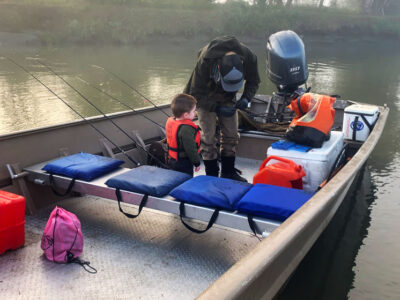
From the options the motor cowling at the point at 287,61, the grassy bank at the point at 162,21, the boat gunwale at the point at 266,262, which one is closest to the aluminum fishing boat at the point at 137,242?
the boat gunwale at the point at 266,262

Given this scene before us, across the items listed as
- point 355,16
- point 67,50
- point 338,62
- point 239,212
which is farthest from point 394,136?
point 355,16

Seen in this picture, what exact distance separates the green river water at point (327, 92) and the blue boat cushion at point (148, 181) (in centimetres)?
128

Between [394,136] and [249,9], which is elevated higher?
[249,9]

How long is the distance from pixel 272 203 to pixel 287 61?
2.97 metres

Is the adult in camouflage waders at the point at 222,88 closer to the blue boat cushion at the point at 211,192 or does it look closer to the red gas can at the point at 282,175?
the red gas can at the point at 282,175

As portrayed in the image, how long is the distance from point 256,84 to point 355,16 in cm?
4174

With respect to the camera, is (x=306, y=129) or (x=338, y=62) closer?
(x=306, y=129)

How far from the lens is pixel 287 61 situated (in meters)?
4.82

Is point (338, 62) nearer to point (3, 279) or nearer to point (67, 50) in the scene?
point (67, 50)

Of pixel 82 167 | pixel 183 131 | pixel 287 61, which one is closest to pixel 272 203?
pixel 183 131

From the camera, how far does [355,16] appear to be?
131ft

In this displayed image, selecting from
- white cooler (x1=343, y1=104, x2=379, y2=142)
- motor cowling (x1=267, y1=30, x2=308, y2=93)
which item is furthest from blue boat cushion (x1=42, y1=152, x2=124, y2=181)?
white cooler (x1=343, y1=104, x2=379, y2=142)

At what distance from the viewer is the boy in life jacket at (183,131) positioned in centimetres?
300

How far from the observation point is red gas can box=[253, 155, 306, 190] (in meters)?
2.97
